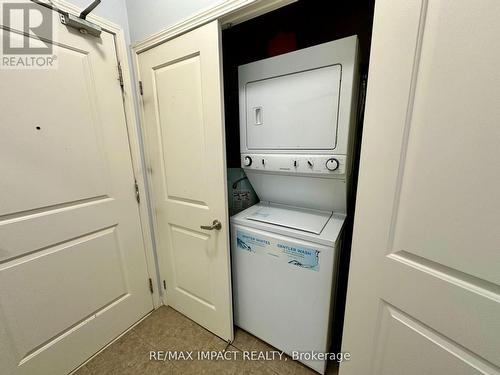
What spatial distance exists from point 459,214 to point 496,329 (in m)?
0.31

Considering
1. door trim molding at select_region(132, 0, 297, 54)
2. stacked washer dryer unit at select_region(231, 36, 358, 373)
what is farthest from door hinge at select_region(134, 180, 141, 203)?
door trim molding at select_region(132, 0, 297, 54)

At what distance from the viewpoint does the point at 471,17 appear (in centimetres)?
47

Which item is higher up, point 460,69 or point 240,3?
point 240,3

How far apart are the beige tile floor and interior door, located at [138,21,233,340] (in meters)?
0.09

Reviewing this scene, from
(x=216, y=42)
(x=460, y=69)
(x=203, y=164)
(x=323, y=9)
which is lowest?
(x=203, y=164)

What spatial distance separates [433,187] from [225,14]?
1.15 meters

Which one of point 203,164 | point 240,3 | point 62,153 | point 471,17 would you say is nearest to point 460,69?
point 471,17

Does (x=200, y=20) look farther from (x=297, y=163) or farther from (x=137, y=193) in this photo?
(x=137, y=193)

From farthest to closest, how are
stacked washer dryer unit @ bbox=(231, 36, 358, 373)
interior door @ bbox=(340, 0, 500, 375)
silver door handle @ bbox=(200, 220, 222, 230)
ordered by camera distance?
1. silver door handle @ bbox=(200, 220, 222, 230)
2. stacked washer dryer unit @ bbox=(231, 36, 358, 373)
3. interior door @ bbox=(340, 0, 500, 375)

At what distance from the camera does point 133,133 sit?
56.1 inches

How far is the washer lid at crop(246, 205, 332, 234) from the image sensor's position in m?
1.14

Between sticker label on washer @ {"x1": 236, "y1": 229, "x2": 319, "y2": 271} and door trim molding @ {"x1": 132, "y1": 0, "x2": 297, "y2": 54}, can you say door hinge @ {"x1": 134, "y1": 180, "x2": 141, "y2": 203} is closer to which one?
sticker label on washer @ {"x1": 236, "y1": 229, "x2": 319, "y2": 271}

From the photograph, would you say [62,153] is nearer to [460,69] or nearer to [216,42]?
[216,42]

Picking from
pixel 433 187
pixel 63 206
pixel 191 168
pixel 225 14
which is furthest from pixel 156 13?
pixel 433 187
